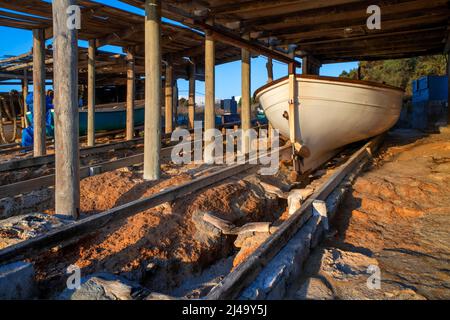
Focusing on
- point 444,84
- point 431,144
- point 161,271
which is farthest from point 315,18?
point 444,84

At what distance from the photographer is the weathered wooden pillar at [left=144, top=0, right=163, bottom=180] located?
5.79 m

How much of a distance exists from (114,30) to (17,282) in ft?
27.3

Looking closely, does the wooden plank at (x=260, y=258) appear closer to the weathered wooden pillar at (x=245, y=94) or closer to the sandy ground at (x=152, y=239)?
the sandy ground at (x=152, y=239)

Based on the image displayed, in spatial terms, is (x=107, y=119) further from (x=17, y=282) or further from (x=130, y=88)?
(x=17, y=282)

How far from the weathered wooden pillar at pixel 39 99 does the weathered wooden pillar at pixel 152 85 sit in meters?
3.49

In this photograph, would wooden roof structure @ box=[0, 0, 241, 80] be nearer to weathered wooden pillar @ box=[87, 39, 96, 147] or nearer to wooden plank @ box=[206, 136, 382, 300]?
weathered wooden pillar @ box=[87, 39, 96, 147]

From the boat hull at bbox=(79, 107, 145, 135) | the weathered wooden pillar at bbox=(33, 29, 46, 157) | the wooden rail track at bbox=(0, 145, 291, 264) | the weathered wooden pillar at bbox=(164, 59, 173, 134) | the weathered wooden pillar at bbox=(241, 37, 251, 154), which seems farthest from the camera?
the boat hull at bbox=(79, 107, 145, 135)

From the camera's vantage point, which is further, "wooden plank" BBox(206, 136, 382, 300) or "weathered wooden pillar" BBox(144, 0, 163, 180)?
"weathered wooden pillar" BBox(144, 0, 163, 180)

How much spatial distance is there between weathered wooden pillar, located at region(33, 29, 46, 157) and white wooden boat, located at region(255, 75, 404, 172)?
4.82m

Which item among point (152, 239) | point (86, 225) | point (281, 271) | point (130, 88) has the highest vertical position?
point (130, 88)

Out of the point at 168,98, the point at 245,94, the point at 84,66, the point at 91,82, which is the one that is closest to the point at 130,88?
the point at 91,82

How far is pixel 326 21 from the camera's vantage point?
28.5ft

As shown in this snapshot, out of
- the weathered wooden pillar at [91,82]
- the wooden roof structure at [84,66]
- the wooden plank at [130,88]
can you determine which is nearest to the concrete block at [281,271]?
the weathered wooden pillar at [91,82]

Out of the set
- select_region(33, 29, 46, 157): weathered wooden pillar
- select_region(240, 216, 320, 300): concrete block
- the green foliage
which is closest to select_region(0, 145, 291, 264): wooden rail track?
select_region(240, 216, 320, 300): concrete block
